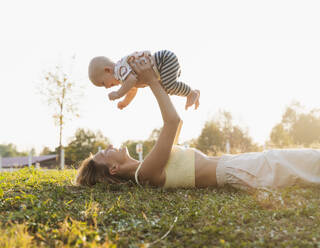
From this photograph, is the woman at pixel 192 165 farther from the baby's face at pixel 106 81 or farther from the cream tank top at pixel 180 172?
the baby's face at pixel 106 81

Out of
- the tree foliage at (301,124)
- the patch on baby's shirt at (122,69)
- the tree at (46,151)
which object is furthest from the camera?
the tree at (46,151)

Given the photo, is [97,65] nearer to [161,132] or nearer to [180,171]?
[161,132]

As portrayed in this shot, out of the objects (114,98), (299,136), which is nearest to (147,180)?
(114,98)

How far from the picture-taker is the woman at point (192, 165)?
356 cm

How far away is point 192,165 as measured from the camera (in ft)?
12.6

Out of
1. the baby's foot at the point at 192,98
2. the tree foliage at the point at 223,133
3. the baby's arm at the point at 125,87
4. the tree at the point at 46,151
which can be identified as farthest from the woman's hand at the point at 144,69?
the tree at the point at 46,151

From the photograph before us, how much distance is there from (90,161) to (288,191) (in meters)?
2.67

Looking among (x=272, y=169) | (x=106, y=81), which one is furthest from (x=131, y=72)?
(x=272, y=169)

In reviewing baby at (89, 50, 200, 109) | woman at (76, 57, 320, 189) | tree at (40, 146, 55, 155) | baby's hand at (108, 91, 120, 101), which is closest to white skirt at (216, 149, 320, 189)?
woman at (76, 57, 320, 189)

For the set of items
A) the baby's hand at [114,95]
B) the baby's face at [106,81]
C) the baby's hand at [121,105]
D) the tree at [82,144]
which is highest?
the baby's face at [106,81]

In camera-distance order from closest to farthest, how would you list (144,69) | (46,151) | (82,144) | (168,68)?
1. (144,69)
2. (168,68)
3. (82,144)
4. (46,151)

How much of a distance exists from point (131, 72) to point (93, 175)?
1638 millimetres

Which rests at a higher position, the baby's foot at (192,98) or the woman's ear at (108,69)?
the woman's ear at (108,69)

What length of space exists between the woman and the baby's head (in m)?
0.42
